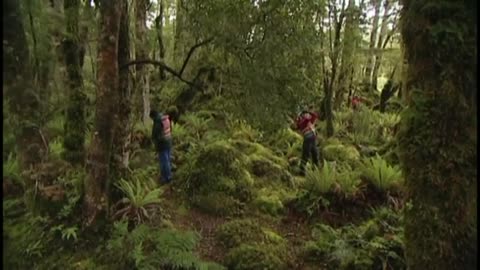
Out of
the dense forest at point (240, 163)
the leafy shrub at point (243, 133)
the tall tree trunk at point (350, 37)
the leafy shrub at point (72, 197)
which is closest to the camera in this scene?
the dense forest at point (240, 163)

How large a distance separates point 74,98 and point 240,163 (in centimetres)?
421

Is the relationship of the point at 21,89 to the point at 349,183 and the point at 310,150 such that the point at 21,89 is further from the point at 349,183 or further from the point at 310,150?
the point at 310,150

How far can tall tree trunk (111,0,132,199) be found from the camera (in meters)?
7.27

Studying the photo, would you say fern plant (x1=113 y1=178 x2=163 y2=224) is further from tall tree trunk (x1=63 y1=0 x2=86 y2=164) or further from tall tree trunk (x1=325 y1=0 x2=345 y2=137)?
tall tree trunk (x1=325 y1=0 x2=345 y2=137)

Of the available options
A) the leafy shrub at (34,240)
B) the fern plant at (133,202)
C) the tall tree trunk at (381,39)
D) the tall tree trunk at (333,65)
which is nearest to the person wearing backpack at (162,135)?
the fern plant at (133,202)

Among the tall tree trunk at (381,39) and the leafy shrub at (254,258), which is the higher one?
the tall tree trunk at (381,39)

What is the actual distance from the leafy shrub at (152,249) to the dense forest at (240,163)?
2cm

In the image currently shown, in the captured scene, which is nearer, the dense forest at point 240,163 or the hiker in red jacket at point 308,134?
the dense forest at point 240,163

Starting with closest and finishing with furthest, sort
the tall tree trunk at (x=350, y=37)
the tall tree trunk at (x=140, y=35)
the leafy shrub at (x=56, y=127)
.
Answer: the tall tree trunk at (x=140, y=35), the leafy shrub at (x=56, y=127), the tall tree trunk at (x=350, y=37)

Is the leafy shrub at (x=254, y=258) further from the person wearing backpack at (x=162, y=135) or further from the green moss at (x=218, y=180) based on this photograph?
the person wearing backpack at (x=162, y=135)

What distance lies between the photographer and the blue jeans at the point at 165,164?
386 inches

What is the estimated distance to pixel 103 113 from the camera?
21.9ft

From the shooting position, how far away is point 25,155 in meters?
7.14

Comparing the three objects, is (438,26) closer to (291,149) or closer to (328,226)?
(328,226)
